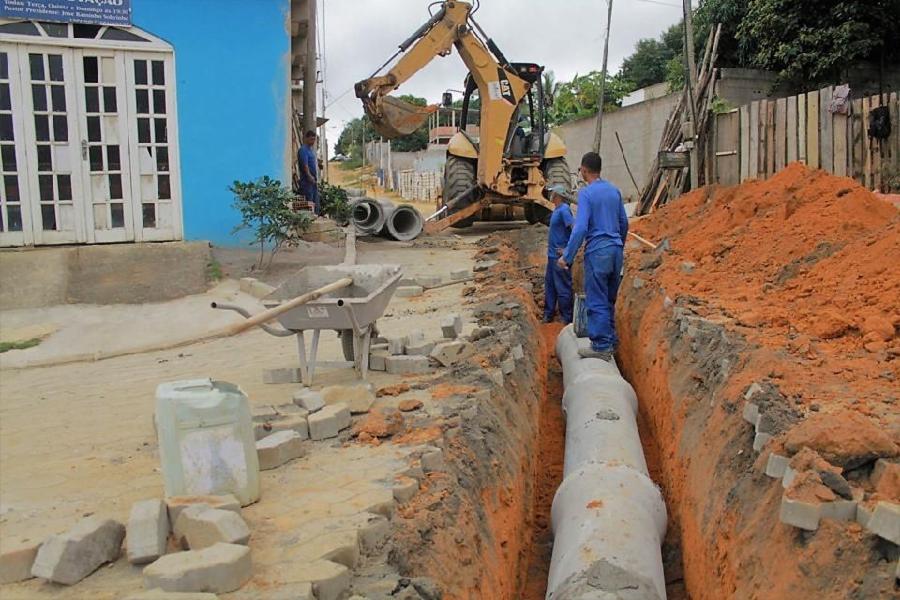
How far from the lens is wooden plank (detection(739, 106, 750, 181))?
12.6 metres

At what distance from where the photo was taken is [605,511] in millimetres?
4465

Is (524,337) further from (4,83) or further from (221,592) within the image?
(4,83)

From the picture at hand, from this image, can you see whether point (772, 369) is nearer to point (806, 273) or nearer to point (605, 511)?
point (605, 511)

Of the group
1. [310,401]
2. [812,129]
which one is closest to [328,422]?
[310,401]

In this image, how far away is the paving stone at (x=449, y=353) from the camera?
6.10 meters

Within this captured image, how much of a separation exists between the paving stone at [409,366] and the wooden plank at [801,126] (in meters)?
7.52

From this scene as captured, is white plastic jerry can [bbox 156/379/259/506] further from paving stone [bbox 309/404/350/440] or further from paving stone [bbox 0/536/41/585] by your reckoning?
paving stone [bbox 309/404/350/440]

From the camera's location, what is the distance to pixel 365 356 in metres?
5.89

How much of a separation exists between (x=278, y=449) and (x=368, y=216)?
1042cm

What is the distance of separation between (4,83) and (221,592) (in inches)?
350

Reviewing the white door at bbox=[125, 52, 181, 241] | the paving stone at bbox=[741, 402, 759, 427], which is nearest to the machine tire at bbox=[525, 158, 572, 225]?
the white door at bbox=[125, 52, 181, 241]

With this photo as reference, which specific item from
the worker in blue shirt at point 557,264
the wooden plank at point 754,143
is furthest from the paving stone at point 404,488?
the wooden plank at point 754,143

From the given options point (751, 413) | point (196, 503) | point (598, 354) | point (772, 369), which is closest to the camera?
point (196, 503)

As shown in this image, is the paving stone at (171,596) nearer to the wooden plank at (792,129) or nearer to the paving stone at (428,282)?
the paving stone at (428,282)
